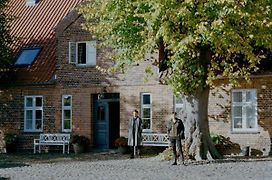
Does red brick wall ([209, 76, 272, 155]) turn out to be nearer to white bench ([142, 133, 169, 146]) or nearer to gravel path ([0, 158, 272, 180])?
white bench ([142, 133, 169, 146])

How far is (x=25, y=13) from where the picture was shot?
38031 millimetres

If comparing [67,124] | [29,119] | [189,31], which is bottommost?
[67,124]

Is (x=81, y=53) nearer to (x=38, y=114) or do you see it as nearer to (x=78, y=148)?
(x=38, y=114)

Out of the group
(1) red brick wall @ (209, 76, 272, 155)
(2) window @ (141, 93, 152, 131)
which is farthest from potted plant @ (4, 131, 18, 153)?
(1) red brick wall @ (209, 76, 272, 155)

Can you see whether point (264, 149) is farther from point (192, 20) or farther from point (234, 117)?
point (192, 20)

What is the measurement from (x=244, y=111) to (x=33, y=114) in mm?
11486

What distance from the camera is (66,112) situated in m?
32.4

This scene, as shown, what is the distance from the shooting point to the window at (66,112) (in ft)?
106

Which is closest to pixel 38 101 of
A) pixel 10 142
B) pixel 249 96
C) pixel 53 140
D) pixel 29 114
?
pixel 29 114

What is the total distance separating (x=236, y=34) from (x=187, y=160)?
5.47 metres

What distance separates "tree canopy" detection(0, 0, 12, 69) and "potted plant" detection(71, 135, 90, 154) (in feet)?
17.3

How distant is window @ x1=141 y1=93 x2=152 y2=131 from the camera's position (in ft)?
99.2

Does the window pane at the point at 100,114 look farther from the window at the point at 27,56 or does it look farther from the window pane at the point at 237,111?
the window pane at the point at 237,111

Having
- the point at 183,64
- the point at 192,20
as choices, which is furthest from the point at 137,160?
the point at 192,20
